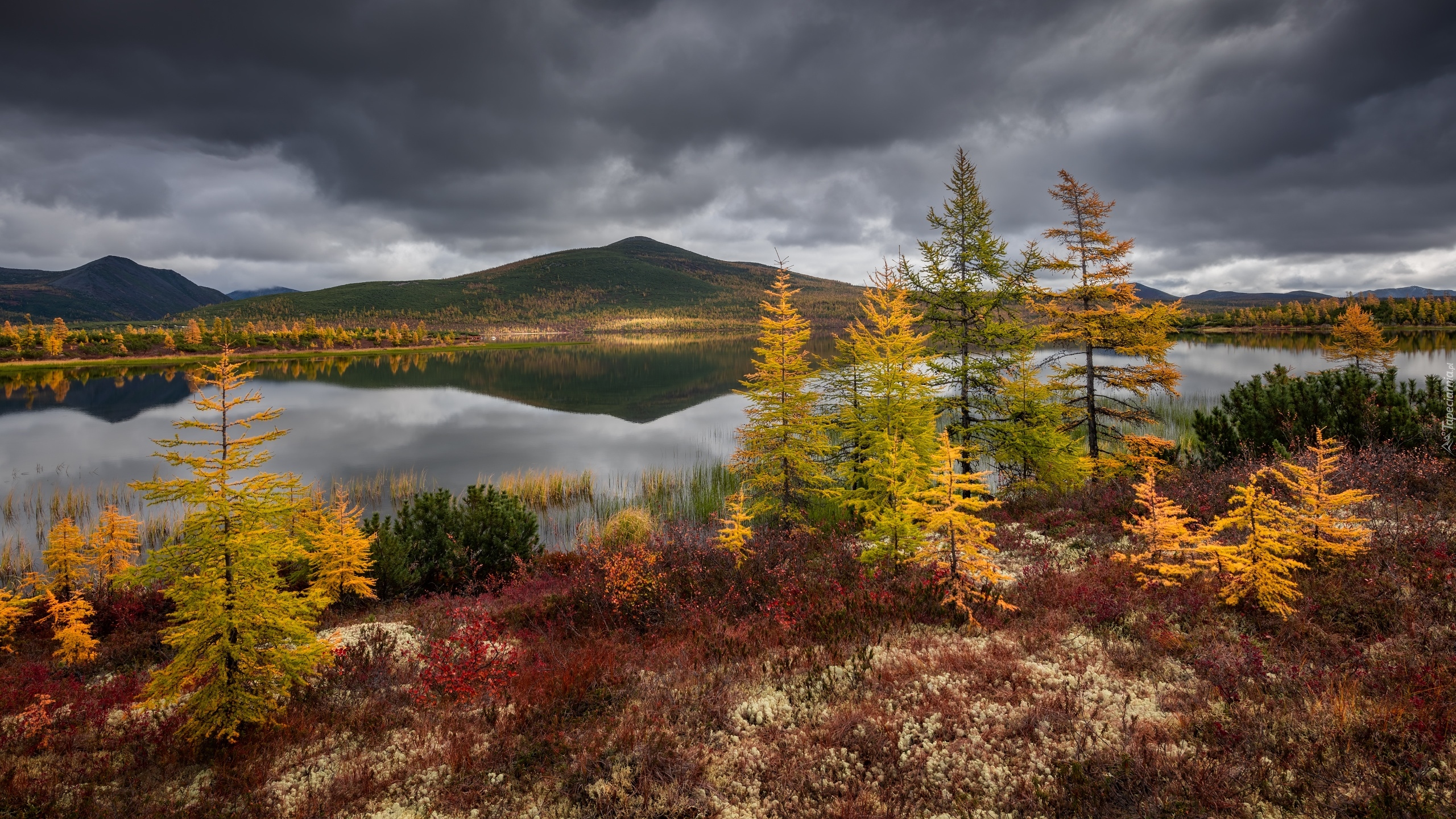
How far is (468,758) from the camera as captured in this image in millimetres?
5277

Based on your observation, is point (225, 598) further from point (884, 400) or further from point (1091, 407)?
point (1091, 407)

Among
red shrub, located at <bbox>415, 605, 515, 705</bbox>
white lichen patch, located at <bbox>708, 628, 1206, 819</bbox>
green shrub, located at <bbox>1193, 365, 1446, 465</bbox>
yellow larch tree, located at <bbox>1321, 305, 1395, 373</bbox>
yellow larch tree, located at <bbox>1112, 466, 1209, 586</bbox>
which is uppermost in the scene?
yellow larch tree, located at <bbox>1321, 305, 1395, 373</bbox>

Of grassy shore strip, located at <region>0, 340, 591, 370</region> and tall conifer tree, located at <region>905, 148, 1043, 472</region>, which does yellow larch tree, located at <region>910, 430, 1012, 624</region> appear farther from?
grassy shore strip, located at <region>0, 340, 591, 370</region>

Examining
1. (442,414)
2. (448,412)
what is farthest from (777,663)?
(448,412)

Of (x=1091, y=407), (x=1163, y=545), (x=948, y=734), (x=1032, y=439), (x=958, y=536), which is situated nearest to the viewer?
(x=948, y=734)

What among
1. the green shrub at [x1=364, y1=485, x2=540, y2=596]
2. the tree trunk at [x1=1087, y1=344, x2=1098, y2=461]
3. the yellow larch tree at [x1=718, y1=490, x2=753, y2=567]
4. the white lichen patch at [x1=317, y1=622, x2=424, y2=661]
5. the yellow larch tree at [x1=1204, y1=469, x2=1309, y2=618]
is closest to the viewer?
the yellow larch tree at [x1=1204, y1=469, x2=1309, y2=618]

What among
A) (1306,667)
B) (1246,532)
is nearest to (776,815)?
(1306,667)

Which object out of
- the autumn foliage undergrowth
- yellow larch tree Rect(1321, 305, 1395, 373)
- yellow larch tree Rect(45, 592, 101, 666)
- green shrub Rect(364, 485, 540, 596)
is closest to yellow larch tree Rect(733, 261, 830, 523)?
green shrub Rect(364, 485, 540, 596)

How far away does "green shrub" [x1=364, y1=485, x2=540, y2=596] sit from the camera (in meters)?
12.5

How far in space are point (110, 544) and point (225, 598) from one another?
361 inches

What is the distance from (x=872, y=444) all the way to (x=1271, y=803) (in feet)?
34.5

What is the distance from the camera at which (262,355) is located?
98.3 meters

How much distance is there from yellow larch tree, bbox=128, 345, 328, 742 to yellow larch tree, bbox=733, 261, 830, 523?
10.5 m

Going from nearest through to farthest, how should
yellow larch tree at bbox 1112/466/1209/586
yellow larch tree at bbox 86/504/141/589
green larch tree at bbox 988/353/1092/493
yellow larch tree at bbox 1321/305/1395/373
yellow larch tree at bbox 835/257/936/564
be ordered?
yellow larch tree at bbox 1112/466/1209/586 < yellow larch tree at bbox 86/504/141/589 < yellow larch tree at bbox 835/257/936/564 < green larch tree at bbox 988/353/1092/493 < yellow larch tree at bbox 1321/305/1395/373
